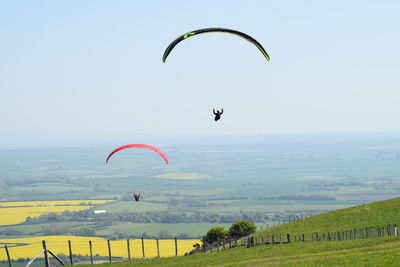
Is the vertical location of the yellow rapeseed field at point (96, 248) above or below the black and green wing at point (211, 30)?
below

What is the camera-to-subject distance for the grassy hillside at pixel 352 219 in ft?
226

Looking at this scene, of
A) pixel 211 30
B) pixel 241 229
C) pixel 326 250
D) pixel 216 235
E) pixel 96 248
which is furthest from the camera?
pixel 96 248

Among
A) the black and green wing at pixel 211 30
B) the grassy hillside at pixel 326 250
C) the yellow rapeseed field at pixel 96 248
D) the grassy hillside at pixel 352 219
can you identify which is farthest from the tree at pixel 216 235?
the black and green wing at pixel 211 30

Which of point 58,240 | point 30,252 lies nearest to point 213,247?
point 30,252

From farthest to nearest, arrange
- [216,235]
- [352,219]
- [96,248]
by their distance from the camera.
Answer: [96,248], [216,235], [352,219]

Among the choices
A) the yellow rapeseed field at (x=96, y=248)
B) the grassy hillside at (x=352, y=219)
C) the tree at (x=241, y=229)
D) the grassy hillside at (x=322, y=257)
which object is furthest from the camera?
the yellow rapeseed field at (x=96, y=248)

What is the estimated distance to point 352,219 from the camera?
239 ft

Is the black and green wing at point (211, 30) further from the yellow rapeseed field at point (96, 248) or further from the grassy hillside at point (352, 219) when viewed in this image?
the yellow rapeseed field at point (96, 248)

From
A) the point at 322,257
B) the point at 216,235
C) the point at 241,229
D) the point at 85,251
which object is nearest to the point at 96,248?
the point at 85,251

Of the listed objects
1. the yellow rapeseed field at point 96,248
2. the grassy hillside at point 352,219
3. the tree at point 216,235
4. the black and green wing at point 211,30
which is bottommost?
the yellow rapeseed field at point 96,248

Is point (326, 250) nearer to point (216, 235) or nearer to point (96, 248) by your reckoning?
point (216, 235)

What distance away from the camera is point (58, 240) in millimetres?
170875

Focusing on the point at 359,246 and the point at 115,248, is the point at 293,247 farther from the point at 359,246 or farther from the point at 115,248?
the point at 115,248

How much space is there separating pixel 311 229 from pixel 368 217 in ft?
24.5
